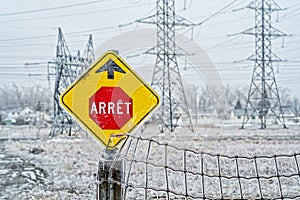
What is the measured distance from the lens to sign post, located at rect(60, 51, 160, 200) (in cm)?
275

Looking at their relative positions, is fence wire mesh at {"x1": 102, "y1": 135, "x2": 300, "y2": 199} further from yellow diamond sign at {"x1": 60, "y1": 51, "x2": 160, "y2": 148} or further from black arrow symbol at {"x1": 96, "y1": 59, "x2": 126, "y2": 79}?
black arrow symbol at {"x1": 96, "y1": 59, "x2": 126, "y2": 79}

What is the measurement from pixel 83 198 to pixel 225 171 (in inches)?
181

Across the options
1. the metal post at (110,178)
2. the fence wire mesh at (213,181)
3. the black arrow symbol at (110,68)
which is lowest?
the fence wire mesh at (213,181)

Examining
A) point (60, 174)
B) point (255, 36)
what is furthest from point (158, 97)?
point (255, 36)

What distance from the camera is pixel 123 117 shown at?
277 centimetres

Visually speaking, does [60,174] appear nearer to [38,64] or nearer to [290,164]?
[290,164]

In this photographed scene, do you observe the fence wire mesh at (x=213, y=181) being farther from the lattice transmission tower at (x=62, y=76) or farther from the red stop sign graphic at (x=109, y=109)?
the lattice transmission tower at (x=62, y=76)

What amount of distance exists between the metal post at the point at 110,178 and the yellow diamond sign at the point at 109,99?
0.15 m

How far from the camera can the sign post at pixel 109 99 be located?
2.75 m

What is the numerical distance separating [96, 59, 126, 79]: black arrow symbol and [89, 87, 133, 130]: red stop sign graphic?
4.8 inches

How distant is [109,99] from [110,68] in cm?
23

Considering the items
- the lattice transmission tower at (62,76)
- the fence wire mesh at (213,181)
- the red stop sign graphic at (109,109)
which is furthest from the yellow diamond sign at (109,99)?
the lattice transmission tower at (62,76)

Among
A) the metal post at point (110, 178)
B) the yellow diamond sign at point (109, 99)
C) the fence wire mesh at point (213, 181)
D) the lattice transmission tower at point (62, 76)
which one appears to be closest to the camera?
the metal post at point (110, 178)

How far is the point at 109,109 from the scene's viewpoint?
276cm
